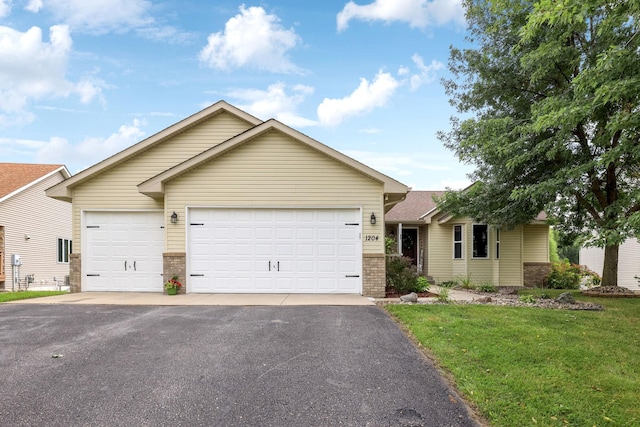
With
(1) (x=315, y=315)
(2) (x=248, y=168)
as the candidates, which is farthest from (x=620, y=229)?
(2) (x=248, y=168)

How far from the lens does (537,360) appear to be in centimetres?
507

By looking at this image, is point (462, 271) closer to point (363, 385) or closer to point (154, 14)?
point (363, 385)

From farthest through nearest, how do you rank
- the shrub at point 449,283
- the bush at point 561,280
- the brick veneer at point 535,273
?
the brick veneer at point 535,273 < the bush at point 561,280 < the shrub at point 449,283

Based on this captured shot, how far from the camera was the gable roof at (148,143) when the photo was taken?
37.8 ft

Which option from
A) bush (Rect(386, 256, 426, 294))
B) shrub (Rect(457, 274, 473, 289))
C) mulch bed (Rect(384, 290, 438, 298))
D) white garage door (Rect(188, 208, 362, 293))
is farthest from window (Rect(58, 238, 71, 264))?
shrub (Rect(457, 274, 473, 289))

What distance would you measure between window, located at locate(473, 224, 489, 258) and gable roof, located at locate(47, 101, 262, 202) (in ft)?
34.2

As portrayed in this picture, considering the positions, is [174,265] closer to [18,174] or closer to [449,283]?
[449,283]

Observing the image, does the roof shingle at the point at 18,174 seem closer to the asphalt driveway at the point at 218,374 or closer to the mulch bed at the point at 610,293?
the asphalt driveway at the point at 218,374

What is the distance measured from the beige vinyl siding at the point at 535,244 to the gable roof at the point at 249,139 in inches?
391

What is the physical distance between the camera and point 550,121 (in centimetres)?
770

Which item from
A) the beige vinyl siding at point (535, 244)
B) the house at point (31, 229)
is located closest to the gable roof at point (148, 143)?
the house at point (31, 229)

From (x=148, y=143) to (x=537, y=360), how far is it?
11680 millimetres

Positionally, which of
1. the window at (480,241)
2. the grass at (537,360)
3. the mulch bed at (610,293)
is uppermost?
the window at (480,241)

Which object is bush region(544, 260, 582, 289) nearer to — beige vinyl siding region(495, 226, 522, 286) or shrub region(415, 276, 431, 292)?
beige vinyl siding region(495, 226, 522, 286)
